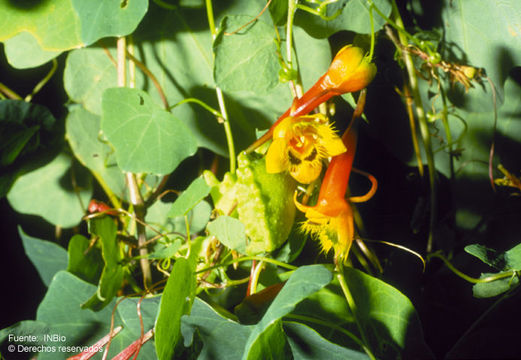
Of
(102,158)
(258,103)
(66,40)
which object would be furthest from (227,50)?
(102,158)

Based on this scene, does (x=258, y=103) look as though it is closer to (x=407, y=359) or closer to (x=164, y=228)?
(x=164, y=228)

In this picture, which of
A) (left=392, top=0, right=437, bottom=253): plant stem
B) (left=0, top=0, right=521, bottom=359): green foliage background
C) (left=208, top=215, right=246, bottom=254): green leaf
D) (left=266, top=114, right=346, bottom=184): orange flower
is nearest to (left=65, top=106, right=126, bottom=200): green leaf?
(left=0, top=0, right=521, bottom=359): green foliage background

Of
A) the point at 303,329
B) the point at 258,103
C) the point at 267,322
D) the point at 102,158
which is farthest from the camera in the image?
the point at 102,158

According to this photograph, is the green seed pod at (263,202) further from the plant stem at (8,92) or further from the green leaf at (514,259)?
the plant stem at (8,92)

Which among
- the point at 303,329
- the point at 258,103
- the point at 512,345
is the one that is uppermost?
the point at 258,103

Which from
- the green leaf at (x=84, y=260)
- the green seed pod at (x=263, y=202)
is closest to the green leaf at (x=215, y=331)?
the green seed pod at (x=263, y=202)

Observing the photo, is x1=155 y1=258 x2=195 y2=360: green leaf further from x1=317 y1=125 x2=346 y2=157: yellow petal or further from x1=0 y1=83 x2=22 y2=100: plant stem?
x1=0 y1=83 x2=22 y2=100: plant stem

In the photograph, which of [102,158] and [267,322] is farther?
[102,158]
